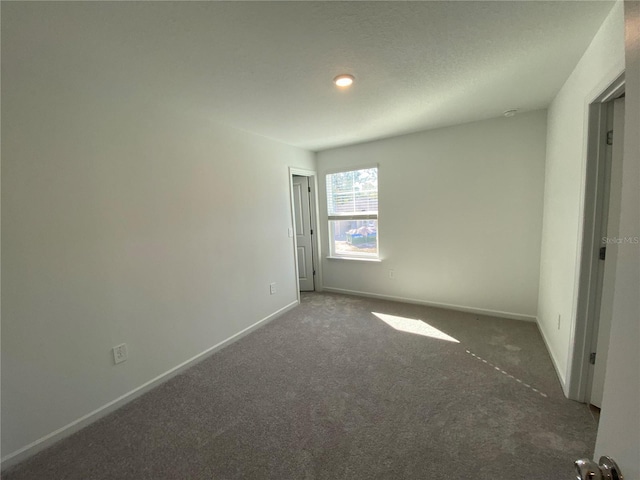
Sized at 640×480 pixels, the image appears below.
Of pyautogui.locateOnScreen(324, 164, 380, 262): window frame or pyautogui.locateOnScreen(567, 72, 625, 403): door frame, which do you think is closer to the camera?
pyautogui.locateOnScreen(567, 72, 625, 403): door frame

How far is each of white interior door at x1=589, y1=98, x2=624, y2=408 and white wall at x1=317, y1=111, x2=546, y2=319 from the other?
1.44 meters

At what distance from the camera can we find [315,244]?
459 cm

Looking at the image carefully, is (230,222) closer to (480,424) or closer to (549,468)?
(480,424)

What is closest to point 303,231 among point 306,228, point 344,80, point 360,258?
point 306,228

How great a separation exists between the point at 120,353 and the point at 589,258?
339 centimetres

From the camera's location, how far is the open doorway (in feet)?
14.6

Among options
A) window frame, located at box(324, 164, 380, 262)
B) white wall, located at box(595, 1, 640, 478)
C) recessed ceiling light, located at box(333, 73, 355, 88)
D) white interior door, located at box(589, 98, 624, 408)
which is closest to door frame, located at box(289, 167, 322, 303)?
window frame, located at box(324, 164, 380, 262)

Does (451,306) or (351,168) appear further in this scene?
(351,168)

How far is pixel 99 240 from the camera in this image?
6.39 feet

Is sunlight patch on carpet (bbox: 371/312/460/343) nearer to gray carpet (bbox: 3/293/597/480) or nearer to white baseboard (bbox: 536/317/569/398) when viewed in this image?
gray carpet (bbox: 3/293/597/480)

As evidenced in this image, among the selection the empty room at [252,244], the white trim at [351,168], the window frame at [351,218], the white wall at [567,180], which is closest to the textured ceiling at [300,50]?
the empty room at [252,244]

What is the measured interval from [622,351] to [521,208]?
3.12 metres

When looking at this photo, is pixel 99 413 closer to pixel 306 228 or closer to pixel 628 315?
pixel 628 315

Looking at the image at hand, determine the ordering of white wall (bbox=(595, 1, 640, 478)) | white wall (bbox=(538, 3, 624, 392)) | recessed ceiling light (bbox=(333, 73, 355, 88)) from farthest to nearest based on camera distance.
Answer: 1. recessed ceiling light (bbox=(333, 73, 355, 88))
2. white wall (bbox=(538, 3, 624, 392))
3. white wall (bbox=(595, 1, 640, 478))
